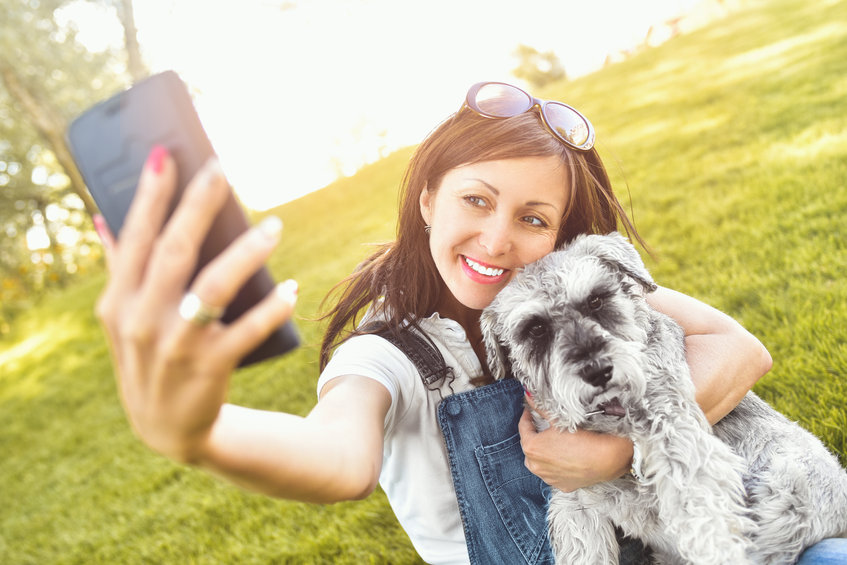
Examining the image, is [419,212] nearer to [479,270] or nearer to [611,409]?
[479,270]

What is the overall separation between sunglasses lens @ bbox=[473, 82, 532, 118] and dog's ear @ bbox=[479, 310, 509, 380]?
1.04 m

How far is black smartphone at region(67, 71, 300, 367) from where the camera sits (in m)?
1.10

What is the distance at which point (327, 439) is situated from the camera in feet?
5.07

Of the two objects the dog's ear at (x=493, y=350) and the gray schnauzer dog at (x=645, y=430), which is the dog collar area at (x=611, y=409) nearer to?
the gray schnauzer dog at (x=645, y=430)

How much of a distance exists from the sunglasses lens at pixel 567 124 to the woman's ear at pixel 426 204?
0.73 m

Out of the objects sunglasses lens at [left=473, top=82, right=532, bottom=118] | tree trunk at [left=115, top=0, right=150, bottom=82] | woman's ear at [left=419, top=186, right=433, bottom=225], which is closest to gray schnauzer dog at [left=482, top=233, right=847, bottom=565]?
woman's ear at [left=419, top=186, right=433, bottom=225]

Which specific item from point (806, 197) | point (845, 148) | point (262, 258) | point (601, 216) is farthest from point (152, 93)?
point (845, 148)

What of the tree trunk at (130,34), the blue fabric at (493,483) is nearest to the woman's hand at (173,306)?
the blue fabric at (493,483)

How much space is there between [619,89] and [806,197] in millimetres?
10082

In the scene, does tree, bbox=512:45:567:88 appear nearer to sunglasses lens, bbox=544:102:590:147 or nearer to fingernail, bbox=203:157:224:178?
sunglasses lens, bbox=544:102:590:147

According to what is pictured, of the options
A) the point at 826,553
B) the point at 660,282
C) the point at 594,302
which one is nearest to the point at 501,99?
the point at 594,302

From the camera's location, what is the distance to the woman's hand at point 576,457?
7.07ft

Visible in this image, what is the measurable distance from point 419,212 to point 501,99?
2.41 feet

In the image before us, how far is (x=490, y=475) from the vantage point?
2.42 m
